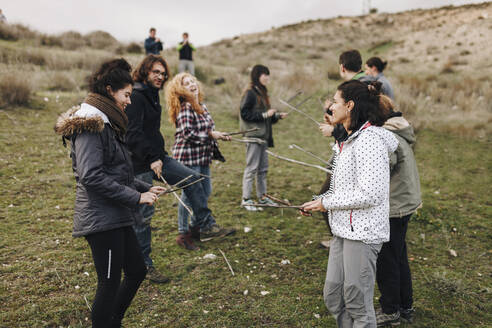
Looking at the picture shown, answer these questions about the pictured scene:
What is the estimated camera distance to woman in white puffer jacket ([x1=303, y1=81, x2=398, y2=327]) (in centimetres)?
207

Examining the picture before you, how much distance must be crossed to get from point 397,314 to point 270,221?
2.43 meters

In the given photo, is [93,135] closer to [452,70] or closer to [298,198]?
[298,198]

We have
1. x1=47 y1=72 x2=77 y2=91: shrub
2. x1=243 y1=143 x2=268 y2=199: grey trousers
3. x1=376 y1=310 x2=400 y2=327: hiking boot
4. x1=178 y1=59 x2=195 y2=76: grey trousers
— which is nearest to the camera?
x1=376 y1=310 x2=400 y2=327: hiking boot

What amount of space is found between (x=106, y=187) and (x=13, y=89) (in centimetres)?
891

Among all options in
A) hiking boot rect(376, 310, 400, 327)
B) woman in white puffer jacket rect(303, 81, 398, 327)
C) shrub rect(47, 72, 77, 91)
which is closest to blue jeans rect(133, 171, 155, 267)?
woman in white puffer jacket rect(303, 81, 398, 327)

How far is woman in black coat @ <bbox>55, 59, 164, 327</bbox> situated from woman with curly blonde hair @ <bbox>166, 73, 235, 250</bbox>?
5.28 ft

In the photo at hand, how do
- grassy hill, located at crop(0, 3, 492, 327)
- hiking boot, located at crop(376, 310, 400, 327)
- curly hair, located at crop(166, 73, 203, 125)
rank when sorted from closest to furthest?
hiking boot, located at crop(376, 310, 400, 327), grassy hill, located at crop(0, 3, 492, 327), curly hair, located at crop(166, 73, 203, 125)

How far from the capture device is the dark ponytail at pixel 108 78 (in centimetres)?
235

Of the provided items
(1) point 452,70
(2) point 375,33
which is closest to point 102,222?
(1) point 452,70

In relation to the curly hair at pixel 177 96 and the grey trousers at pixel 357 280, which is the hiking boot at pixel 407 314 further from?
the curly hair at pixel 177 96

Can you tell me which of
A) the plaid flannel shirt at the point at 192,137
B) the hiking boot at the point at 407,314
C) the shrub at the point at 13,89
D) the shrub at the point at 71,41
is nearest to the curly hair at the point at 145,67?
the plaid flannel shirt at the point at 192,137

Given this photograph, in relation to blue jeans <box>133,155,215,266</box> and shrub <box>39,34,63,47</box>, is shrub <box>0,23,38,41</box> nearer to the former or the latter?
shrub <box>39,34,63,47</box>

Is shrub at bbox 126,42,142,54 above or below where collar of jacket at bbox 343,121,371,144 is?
above

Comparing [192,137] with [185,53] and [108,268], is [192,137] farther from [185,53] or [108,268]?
[185,53]
